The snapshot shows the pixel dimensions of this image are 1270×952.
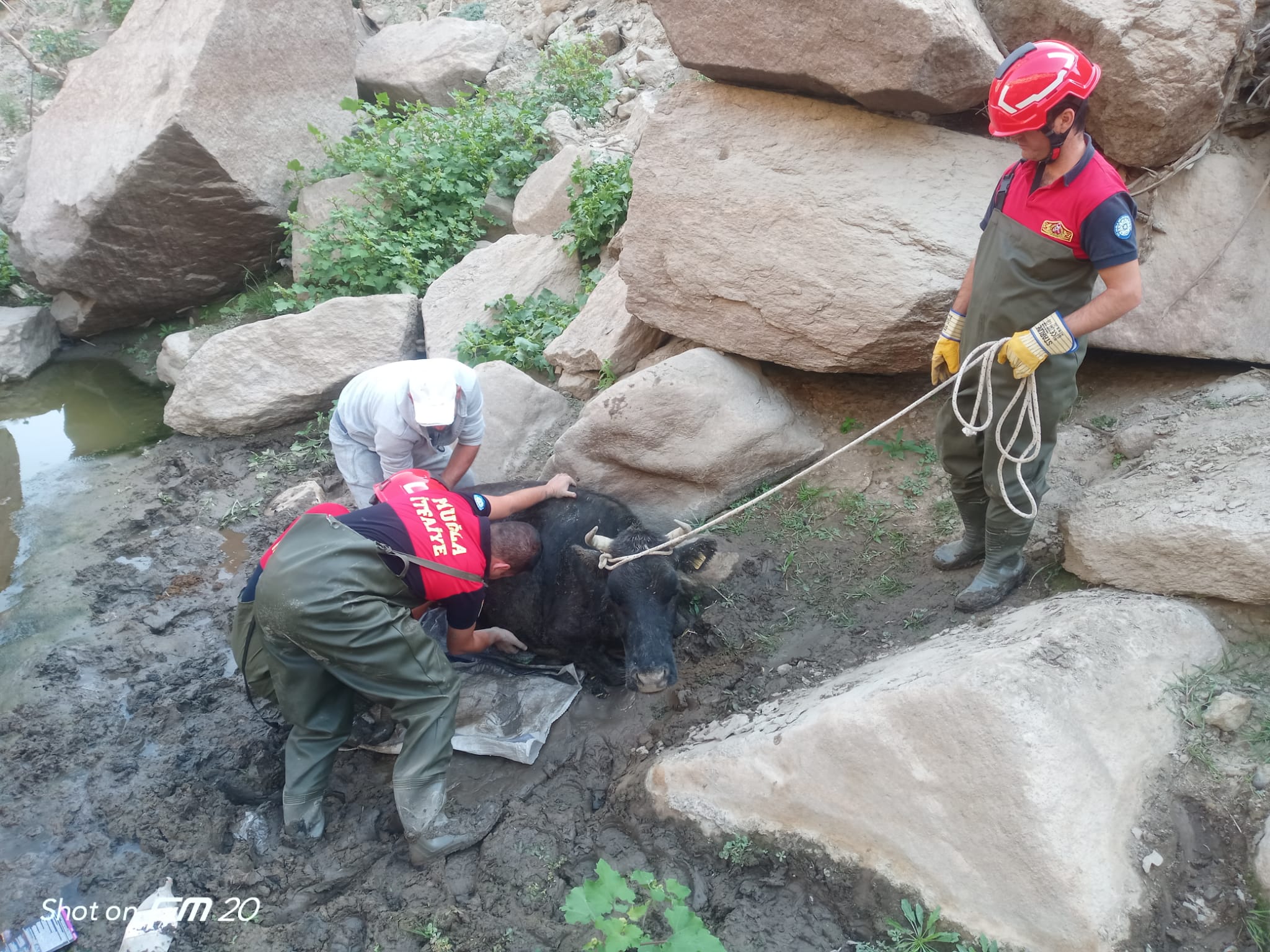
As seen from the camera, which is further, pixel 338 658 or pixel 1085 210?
pixel 338 658

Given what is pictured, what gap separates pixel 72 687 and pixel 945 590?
13.5ft

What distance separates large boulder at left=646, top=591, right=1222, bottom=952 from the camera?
2424mm

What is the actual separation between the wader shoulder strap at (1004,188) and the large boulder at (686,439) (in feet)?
5.44

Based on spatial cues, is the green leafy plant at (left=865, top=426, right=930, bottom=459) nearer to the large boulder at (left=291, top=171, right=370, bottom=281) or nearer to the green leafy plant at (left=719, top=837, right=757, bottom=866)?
the green leafy plant at (left=719, top=837, right=757, bottom=866)

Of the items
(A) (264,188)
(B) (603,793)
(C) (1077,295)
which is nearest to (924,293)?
(C) (1077,295)

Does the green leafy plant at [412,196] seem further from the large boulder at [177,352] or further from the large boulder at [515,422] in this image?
the large boulder at [515,422]

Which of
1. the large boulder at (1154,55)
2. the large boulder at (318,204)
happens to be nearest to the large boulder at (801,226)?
the large boulder at (1154,55)

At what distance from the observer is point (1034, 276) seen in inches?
116

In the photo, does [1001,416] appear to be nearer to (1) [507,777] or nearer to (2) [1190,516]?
(2) [1190,516]

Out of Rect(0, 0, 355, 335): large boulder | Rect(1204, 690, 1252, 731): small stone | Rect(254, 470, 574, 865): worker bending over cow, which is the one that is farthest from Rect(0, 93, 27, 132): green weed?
Rect(1204, 690, 1252, 731): small stone

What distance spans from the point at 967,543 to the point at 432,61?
8.15 metres

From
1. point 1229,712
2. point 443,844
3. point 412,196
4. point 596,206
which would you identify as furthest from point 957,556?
point 412,196

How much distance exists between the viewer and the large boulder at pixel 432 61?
9250 mm

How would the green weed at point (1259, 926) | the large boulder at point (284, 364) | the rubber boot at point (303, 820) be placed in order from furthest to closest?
the large boulder at point (284, 364) → the rubber boot at point (303, 820) → the green weed at point (1259, 926)
